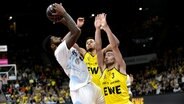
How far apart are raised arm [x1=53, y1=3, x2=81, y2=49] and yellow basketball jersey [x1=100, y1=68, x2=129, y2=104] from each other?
123 cm

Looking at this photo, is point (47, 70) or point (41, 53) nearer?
point (47, 70)

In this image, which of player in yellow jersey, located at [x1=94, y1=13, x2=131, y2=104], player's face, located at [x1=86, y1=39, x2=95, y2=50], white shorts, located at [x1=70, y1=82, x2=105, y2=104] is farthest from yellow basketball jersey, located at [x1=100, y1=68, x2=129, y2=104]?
player's face, located at [x1=86, y1=39, x2=95, y2=50]

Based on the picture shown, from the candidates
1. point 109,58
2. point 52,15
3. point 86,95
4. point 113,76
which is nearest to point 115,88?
point 113,76

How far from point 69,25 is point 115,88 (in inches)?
64.6

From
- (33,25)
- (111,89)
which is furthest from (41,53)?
(111,89)

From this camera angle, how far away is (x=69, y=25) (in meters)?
5.66

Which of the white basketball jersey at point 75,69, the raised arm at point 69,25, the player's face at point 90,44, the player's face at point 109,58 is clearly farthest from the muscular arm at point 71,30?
the player's face at point 90,44

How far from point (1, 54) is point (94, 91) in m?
14.4

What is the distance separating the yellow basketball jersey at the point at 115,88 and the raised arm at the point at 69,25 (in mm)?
1231

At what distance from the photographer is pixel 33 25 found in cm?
3056

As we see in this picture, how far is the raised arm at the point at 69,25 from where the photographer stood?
17.8 feet

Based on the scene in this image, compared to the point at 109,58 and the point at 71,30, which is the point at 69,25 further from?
the point at 109,58

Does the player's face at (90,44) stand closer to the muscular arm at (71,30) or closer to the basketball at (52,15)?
the muscular arm at (71,30)

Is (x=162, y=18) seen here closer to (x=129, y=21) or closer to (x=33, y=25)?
(x=129, y=21)
